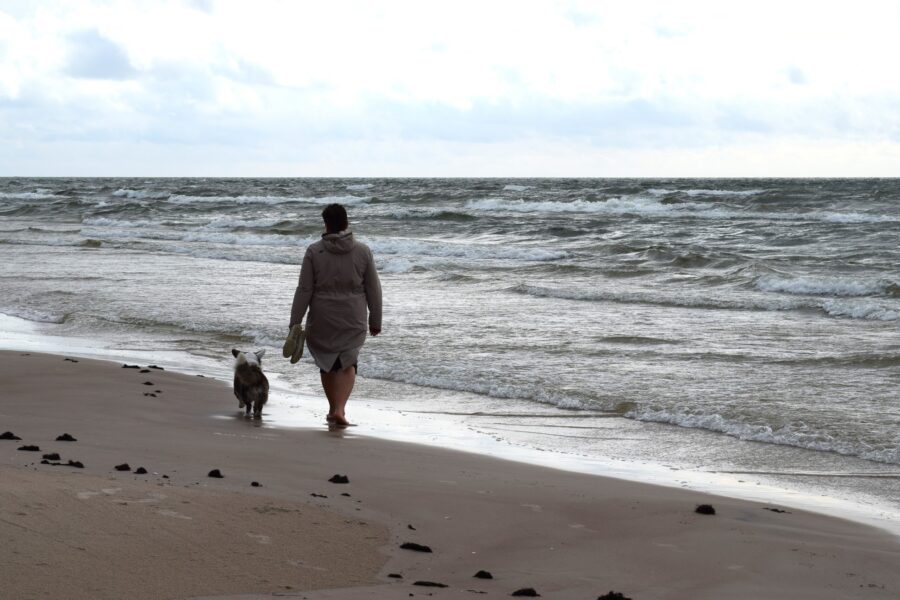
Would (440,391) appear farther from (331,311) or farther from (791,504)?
(791,504)

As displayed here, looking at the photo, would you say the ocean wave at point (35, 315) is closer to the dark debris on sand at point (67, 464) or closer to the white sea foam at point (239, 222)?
the dark debris on sand at point (67, 464)

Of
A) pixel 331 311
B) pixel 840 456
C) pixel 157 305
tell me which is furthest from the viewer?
pixel 157 305

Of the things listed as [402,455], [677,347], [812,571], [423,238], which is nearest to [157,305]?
[677,347]

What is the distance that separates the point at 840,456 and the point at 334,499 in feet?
12.3

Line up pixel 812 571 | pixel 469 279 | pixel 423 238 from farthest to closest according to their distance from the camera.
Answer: pixel 423 238, pixel 469 279, pixel 812 571

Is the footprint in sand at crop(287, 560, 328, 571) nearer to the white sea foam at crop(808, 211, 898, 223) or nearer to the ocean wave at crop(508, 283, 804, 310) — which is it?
the ocean wave at crop(508, 283, 804, 310)

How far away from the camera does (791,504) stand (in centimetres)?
551

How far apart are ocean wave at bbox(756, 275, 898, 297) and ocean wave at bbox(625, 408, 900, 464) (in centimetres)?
1001

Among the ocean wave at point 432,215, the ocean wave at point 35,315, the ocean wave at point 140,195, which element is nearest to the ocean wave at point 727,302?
the ocean wave at point 35,315

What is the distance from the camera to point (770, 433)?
24.3 feet

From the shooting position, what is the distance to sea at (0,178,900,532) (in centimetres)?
698

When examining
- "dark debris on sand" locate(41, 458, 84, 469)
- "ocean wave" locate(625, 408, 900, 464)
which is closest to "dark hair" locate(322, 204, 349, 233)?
"ocean wave" locate(625, 408, 900, 464)

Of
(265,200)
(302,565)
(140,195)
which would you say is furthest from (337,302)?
(140,195)

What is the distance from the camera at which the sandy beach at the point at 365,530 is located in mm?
3492
